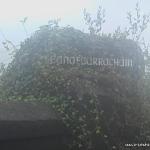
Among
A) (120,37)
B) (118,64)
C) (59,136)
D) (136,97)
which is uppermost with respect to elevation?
(120,37)

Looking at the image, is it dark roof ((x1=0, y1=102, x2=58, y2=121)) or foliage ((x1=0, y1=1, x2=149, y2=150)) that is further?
foliage ((x1=0, y1=1, x2=149, y2=150))

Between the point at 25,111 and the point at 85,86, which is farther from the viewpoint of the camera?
the point at 85,86

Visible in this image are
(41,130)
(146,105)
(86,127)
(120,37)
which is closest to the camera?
(41,130)

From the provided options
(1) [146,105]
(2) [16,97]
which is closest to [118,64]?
(1) [146,105]

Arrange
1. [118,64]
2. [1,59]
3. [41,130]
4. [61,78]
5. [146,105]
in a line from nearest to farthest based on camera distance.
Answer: [41,130] < [61,78] < [146,105] < [118,64] < [1,59]

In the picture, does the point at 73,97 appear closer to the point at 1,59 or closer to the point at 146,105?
the point at 146,105

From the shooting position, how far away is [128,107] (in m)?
5.05

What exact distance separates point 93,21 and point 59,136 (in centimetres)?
297

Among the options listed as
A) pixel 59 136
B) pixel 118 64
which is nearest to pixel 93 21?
pixel 118 64

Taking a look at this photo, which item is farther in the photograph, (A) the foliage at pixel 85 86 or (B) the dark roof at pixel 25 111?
(A) the foliage at pixel 85 86

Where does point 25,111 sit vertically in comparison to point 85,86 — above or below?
below

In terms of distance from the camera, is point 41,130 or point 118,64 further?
point 118,64

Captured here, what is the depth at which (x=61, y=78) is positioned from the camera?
16.0 ft

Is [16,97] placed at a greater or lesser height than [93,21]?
lesser
